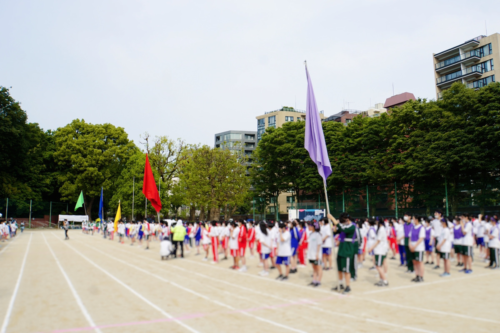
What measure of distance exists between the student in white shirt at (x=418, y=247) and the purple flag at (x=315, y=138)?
131 inches

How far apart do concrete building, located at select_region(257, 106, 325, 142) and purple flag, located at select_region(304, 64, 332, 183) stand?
82727 millimetres

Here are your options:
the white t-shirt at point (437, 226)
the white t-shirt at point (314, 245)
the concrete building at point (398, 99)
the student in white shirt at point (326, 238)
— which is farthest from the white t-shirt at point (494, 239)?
the concrete building at point (398, 99)

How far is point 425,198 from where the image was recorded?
35.0 metres

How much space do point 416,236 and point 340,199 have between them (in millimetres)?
29344


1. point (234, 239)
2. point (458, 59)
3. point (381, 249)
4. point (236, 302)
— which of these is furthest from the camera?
point (458, 59)

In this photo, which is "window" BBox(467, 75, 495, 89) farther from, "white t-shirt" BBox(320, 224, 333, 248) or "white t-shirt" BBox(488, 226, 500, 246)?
"white t-shirt" BBox(320, 224, 333, 248)

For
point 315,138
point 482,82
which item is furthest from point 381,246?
point 482,82

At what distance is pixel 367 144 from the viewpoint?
4700cm

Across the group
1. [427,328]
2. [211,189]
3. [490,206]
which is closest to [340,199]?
[490,206]

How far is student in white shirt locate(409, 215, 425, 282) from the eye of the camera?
1181 centimetres

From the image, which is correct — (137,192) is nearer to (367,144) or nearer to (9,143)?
(9,143)

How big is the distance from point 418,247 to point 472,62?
63926mm

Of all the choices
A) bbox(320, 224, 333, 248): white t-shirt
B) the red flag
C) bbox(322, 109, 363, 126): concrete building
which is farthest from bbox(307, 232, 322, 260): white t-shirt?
bbox(322, 109, 363, 126): concrete building

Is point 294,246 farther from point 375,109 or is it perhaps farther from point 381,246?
point 375,109
